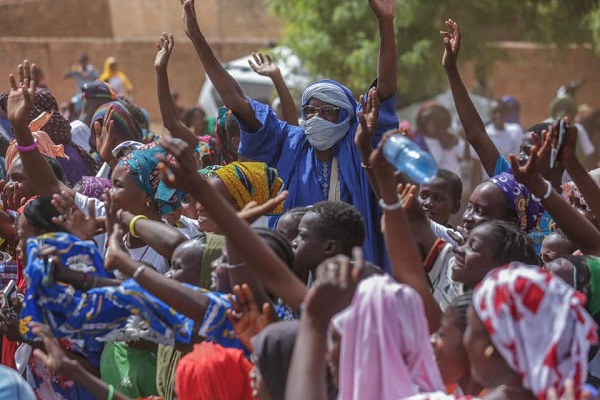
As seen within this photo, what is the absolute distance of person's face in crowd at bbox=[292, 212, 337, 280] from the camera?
15.5 feet

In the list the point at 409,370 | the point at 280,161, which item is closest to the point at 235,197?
the point at 280,161

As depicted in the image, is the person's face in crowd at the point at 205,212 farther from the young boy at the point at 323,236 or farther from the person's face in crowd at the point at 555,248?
the person's face in crowd at the point at 555,248

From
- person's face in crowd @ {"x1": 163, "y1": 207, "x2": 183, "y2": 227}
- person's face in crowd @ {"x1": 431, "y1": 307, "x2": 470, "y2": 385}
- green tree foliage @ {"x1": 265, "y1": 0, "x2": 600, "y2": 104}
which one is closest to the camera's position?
person's face in crowd @ {"x1": 431, "y1": 307, "x2": 470, "y2": 385}

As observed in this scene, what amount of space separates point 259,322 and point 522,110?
14712mm

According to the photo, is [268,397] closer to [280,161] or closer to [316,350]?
[316,350]

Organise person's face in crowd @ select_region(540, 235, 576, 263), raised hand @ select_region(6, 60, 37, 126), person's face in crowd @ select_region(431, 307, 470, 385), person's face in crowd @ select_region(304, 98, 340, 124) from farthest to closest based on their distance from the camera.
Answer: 1. person's face in crowd @ select_region(304, 98, 340, 124)
2. raised hand @ select_region(6, 60, 37, 126)
3. person's face in crowd @ select_region(540, 235, 576, 263)
4. person's face in crowd @ select_region(431, 307, 470, 385)

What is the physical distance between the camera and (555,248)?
5.15 metres

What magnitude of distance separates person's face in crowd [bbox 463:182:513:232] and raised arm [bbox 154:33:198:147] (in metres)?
2.24

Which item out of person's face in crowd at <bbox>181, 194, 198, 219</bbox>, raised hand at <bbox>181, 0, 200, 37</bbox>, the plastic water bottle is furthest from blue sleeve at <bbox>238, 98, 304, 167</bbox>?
the plastic water bottle

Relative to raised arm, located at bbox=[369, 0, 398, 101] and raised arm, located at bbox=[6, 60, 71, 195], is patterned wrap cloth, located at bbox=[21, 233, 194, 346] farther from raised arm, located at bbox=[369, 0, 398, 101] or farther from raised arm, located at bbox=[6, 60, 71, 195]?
raised arm, located at bbox=[369, 0, 398, 101]

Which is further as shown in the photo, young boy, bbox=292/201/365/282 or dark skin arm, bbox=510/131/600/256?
young boy, bbox=292/201/365/282

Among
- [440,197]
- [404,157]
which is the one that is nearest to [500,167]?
[440,197]

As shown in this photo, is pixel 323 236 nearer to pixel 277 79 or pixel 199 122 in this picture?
pixel 277 79

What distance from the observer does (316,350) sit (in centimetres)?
342
